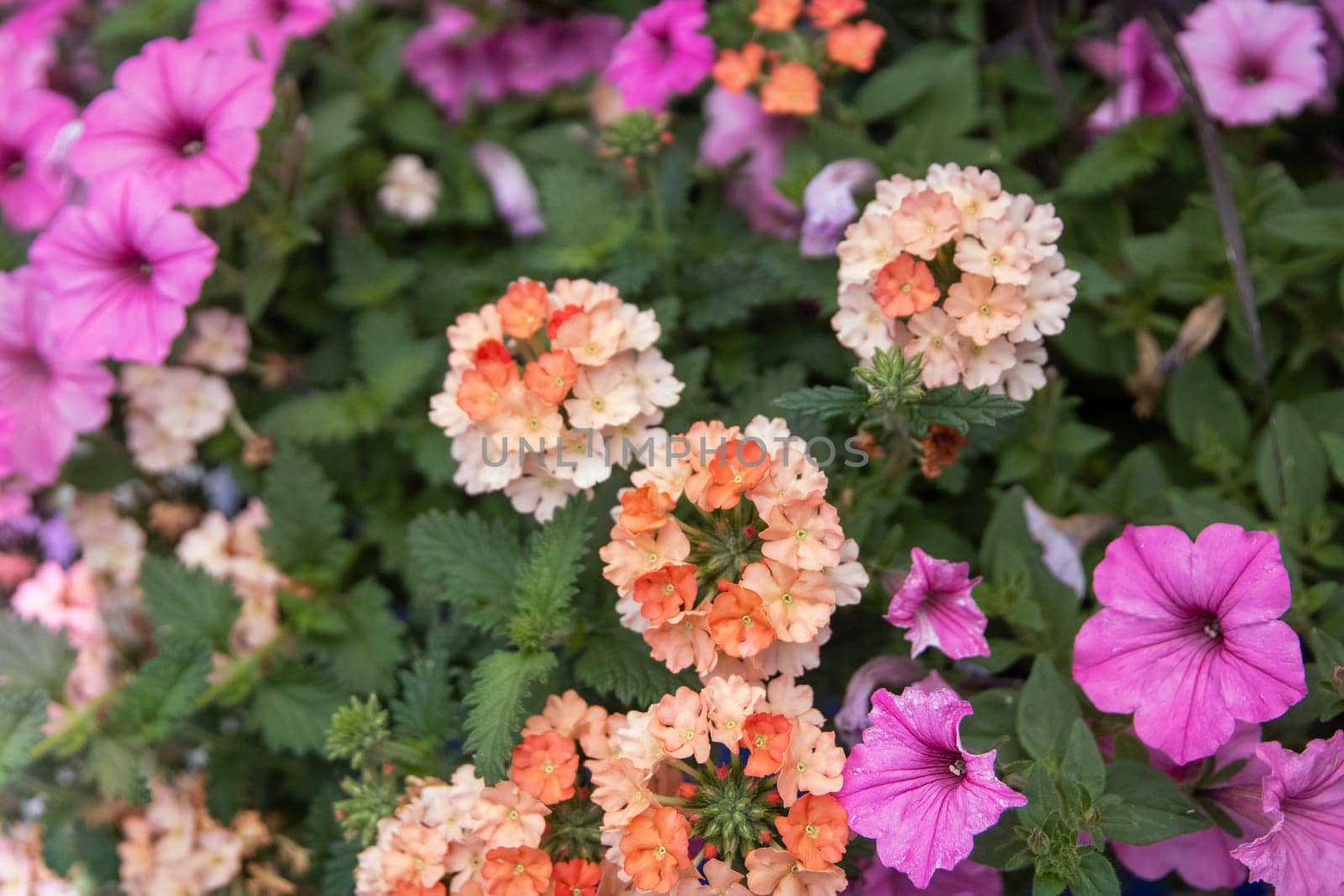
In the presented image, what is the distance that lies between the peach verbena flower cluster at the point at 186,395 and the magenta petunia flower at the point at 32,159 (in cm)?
23

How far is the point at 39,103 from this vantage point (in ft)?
4.44

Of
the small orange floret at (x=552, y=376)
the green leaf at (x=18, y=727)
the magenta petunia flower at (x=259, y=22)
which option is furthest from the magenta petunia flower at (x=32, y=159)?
the small orange floret at (x=552, y=376)

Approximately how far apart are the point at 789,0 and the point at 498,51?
1.80ft

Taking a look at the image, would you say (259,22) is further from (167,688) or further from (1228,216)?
(1228,216)

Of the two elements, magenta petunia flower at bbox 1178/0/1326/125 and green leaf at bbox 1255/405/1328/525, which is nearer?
green leaf at bbox 1255/405/1328/525

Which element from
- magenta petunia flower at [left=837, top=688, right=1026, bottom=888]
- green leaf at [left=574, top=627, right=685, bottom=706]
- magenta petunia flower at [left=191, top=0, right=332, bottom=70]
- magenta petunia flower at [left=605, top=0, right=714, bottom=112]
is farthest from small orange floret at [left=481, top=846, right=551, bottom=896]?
magenta petunia flower at [left=191, top=0, right=332, bottom=70]

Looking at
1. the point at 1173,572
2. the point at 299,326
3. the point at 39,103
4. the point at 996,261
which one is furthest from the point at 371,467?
the point at 1173,572

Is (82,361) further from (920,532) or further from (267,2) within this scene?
(920,532)

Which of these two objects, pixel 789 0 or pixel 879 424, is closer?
pixel 879 424

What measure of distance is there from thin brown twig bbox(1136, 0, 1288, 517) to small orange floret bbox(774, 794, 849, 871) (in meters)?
0.57

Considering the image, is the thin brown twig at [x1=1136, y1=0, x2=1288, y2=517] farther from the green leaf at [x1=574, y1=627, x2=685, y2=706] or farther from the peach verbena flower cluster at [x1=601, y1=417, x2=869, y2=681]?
the green leaf at [x1=574, y1=627, x2=685, y2=706]

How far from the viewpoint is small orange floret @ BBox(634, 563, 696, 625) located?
81 cm

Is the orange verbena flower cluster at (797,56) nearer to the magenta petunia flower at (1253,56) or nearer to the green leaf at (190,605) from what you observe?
the magenta petunia flower at (1253,56)

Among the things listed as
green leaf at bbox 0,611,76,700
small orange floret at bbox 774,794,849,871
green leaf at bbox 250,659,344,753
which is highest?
small orange floret at bbox 774,794,849,871
